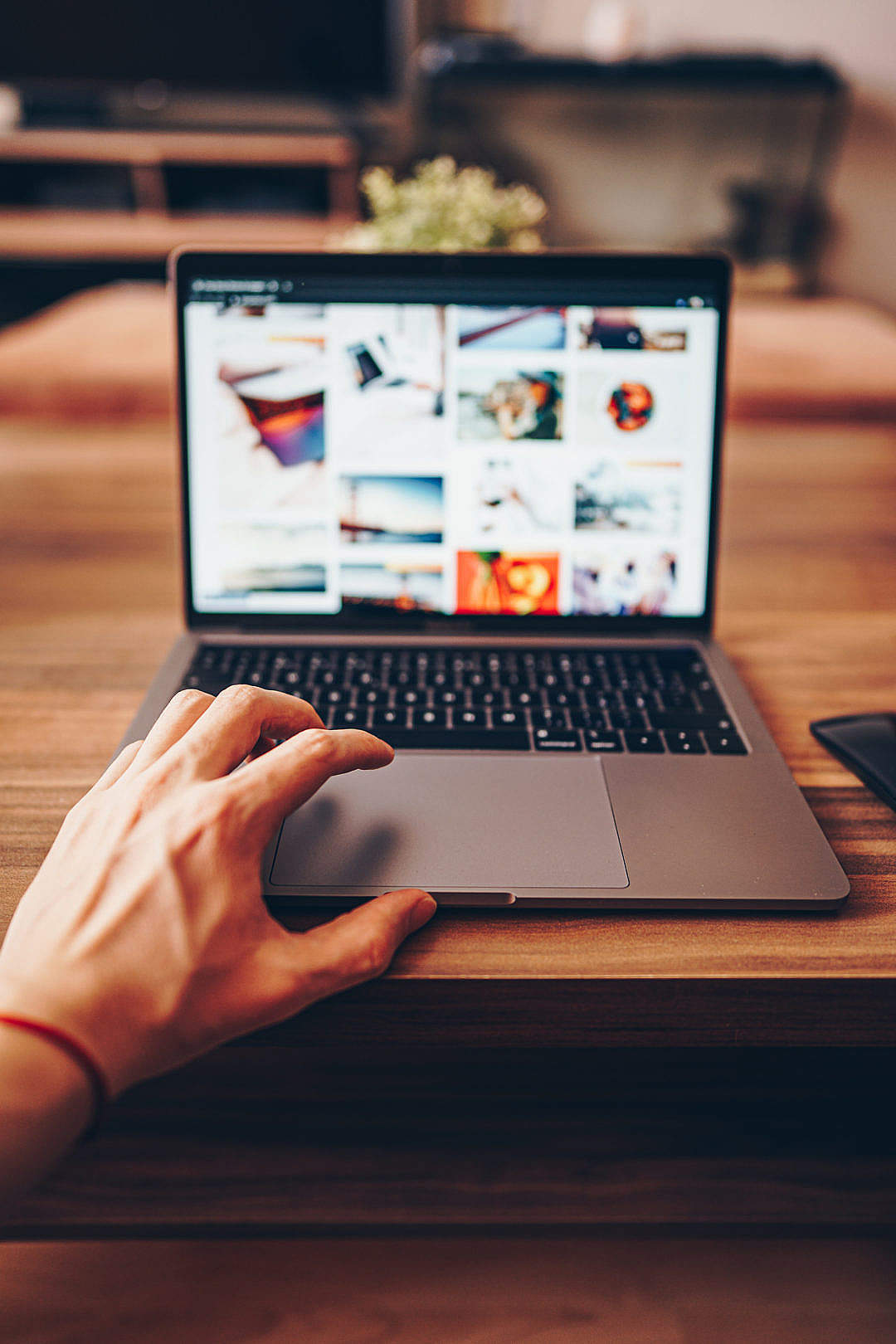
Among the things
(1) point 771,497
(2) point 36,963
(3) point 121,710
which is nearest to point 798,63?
(1) point 771,497

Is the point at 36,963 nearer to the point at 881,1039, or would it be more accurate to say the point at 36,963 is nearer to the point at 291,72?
the point at 881,1039

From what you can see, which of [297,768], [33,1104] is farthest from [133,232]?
[33,1104]

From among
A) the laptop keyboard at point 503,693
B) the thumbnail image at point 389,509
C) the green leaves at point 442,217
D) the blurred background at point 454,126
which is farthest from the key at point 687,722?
the blurred background at point 454,126

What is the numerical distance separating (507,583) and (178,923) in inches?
15.1

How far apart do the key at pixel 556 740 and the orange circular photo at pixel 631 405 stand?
0.24 meters

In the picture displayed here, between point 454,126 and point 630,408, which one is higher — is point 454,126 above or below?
above

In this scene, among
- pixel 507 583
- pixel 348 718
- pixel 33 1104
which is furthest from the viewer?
pixel 507 583

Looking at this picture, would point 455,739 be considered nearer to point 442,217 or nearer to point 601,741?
point 601,741

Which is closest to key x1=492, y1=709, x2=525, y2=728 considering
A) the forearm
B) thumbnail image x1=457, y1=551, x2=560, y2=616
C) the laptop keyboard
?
the laptop keyboard

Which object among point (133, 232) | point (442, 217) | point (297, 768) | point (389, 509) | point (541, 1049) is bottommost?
point (541, 1049)

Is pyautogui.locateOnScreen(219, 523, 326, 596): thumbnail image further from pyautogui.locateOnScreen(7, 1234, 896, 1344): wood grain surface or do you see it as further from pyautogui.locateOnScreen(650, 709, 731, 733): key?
pyautogui.locateOnScreen(7, 1234, 896, 1344): wood grain surface

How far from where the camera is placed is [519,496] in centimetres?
71

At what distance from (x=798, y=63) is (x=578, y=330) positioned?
3375mm

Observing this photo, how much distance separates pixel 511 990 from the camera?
1.51 ft
